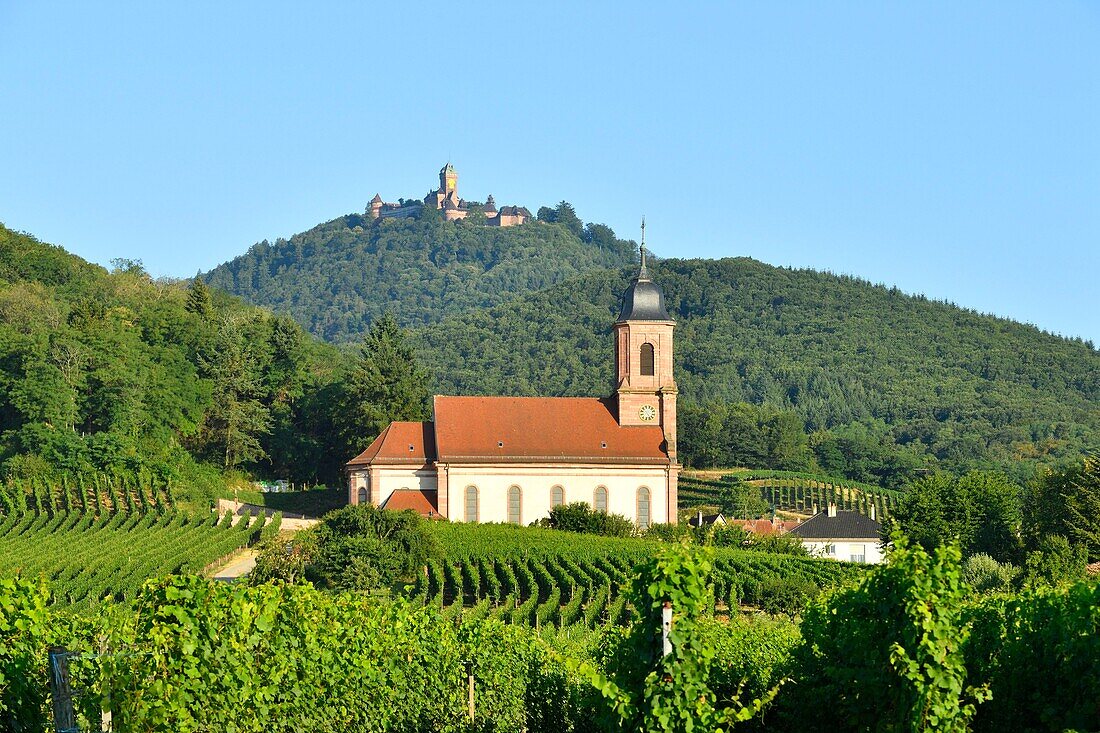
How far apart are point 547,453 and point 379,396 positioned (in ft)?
39.6

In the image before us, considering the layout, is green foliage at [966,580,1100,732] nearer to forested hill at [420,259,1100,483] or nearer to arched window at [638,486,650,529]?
arched window at [638,486,650,529]

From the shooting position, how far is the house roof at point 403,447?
56.5 m

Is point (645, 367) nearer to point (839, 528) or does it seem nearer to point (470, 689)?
point (839, 528)

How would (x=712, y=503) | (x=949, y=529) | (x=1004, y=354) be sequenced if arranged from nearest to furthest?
(x=949, y=529)
(x=712, y=503)
(x=1004, y=354)

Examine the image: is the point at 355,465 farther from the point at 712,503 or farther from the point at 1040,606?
the point at 1040,606

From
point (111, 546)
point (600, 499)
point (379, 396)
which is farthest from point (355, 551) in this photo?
point (379, 396)

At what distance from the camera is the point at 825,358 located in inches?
5463

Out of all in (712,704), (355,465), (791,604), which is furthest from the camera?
(355,465)

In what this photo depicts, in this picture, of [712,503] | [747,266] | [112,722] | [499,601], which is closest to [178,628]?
[112,722]

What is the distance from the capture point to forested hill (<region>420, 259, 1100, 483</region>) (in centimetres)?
12106

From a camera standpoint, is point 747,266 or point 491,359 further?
point 747,266

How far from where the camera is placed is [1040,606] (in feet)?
52.0

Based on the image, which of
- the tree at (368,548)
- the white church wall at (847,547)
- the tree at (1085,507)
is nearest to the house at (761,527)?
the white church wall at (847,547)

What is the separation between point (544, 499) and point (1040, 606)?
136 feet
